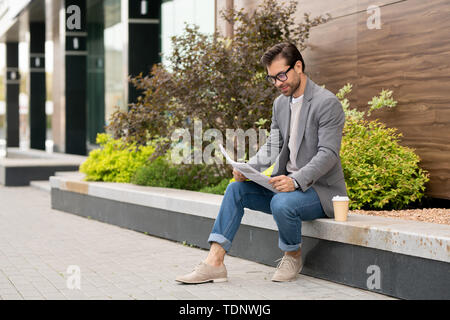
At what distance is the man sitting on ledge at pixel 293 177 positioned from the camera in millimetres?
5117

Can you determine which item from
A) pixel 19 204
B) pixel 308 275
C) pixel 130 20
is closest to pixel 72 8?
pixel 130 20

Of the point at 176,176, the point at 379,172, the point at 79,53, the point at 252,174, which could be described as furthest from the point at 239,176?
the point at 79,53

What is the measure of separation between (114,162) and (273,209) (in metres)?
5.31

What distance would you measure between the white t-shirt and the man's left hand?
0.93 feet

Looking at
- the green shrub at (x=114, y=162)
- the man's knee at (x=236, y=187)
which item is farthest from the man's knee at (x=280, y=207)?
the green shrub at (x=114, y=162)

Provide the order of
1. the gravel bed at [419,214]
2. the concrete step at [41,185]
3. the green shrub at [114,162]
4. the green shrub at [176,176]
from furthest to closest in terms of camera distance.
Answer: the concrete step at [41,185]
the green shrub at [114,162]
the green shrub at [176,176]
the gravel bed at [419,214]

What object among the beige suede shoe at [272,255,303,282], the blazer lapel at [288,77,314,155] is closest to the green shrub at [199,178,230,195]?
the beige suede shoe at [272,255,303,282]

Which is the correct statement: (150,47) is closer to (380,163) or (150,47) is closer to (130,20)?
(130,20)

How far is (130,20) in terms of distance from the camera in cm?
1472

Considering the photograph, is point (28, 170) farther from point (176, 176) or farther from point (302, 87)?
point (302, 87)

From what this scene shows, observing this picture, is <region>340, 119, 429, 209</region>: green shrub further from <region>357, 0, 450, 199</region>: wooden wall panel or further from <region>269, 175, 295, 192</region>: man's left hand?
<region>269, 175, 295, 192</region>: man's left hand

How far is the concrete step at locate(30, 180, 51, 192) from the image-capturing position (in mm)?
14386

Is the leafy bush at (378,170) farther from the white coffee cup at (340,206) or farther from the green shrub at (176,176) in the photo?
the green shrub at (176,176)

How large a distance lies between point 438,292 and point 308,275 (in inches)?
54.3
